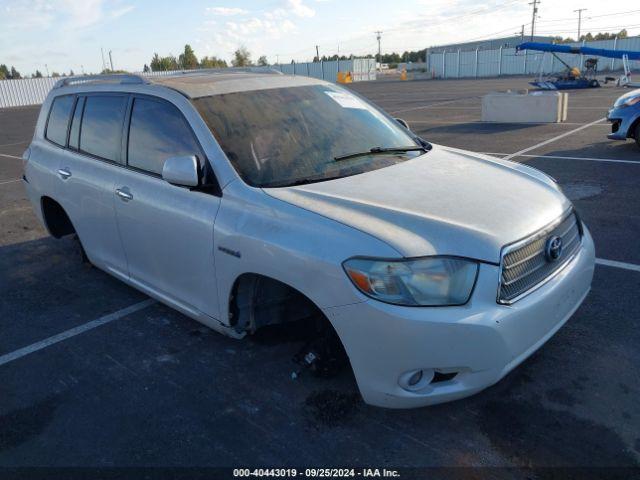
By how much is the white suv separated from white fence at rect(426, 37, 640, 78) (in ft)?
168

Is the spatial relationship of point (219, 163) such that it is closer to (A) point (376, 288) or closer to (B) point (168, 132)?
(B) point (168, 132)

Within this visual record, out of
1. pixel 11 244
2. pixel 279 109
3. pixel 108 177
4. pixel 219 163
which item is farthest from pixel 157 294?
pixel 11 244

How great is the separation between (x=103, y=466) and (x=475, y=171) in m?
2.78

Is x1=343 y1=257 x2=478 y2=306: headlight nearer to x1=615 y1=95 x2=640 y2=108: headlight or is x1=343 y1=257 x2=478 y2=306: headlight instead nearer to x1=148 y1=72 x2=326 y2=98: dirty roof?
x1=148 y1=72 x2=326 y2=98: dirty roof

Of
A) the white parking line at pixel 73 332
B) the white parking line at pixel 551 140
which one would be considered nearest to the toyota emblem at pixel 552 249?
the white parking line at pixel 73 332

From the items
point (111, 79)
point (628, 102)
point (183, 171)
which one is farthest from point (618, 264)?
point (628, 102)

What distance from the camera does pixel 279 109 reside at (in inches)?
147

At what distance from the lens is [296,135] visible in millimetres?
3576

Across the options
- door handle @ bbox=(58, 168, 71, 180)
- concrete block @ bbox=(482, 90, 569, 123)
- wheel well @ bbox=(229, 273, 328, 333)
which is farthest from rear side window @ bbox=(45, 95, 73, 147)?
concrete block @ bbox=(482, 90, 569, 123)

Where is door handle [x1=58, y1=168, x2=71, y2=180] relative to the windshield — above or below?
below

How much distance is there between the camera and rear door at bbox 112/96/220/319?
10.9ft

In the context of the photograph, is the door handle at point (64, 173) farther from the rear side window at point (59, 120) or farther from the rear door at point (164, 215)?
the rear door at point (164, 215)

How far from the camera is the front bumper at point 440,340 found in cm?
245

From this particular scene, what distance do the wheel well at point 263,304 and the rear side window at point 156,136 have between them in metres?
0.87
